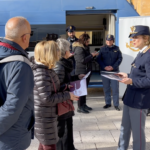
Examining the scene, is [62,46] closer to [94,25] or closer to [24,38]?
[24,38]

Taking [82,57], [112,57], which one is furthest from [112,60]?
[82,57]

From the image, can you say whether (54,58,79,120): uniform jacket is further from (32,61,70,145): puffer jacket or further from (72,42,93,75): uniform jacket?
Answer: (72,42,93,75): uniform jacket

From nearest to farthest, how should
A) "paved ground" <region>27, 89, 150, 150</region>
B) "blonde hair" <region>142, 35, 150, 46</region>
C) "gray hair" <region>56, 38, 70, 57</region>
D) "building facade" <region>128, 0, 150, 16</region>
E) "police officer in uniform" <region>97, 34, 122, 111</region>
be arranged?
"blonde hair" <region>142, 35, 150, 46</region> < "gray hair" <region>56, 38, 70, 57</region> < "paved ground" <region>27, 89, 150, 150</region> < "police officer in uniform" <region>97, 34, 122, 111</region> < "building facade" <region>128, 0, 150, 16</region>

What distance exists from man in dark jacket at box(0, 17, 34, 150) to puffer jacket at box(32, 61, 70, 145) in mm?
593

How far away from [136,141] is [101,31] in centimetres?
827

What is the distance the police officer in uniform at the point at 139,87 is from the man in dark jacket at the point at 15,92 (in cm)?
136

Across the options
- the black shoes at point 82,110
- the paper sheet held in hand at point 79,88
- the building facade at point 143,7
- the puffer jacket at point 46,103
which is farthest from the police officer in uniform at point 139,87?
the building facade at point 143,7

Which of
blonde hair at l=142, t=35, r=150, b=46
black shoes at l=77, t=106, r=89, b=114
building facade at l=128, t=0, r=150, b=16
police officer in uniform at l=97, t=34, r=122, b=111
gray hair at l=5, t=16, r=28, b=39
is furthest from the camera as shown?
building facade at l=128, t=0, r=150, b=16

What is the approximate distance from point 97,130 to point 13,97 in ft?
9.77

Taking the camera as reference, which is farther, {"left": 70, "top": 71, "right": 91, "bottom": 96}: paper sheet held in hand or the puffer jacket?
{"left": 70, "top": 71, "right": 91, "bottom": 96}: paper sheet held in hand

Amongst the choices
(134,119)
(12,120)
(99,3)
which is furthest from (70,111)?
(99,3)

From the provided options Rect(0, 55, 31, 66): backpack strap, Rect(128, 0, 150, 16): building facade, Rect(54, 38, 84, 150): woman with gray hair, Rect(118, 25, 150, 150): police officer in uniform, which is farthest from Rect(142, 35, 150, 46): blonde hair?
Rect(128, 0, 150, 16): building facade

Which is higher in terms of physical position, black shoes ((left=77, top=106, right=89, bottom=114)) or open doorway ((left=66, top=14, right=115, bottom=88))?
open doorway ((left=66, top=14, right=115, bottom=88))

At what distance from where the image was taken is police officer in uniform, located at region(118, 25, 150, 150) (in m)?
2.60
